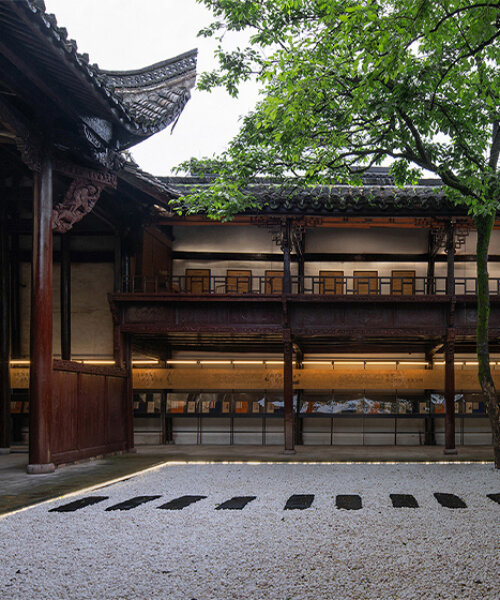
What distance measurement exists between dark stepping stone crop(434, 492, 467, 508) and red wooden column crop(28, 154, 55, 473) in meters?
7.35

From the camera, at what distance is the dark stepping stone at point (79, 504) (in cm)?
903

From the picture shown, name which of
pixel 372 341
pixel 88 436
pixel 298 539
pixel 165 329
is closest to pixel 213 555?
pixel 298 539

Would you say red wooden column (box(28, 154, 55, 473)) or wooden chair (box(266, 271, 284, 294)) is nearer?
red wooden column (box(28, 154, 55, 473))

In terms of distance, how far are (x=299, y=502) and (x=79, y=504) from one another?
116 inches

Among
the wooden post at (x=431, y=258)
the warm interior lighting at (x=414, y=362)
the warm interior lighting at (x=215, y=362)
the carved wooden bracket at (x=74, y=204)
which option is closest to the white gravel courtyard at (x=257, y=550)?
the carved wooden bracket at (x=74, y=204)

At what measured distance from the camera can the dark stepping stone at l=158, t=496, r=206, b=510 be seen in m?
9.18

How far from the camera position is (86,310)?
68.7 feet

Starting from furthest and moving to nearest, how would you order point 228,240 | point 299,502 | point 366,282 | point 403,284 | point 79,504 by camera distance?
point 228,240, point 403,284, point 366,282, point 299,502, point 79,504

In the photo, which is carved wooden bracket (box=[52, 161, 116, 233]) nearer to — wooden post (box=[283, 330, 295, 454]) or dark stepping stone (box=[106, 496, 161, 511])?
dark stepping stone (box=[106, 496, 161, 511])

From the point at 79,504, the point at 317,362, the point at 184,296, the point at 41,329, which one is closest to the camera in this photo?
the point at 79,504

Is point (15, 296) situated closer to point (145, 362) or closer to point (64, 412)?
point (145, 362)

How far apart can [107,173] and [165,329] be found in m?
5.13

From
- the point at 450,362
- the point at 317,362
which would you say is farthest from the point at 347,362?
the point at 450,362

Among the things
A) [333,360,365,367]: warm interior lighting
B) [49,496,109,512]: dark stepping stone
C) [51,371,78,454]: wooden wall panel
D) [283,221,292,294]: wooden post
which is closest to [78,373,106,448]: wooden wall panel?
[51,371,78,454]: wooden wall panel
